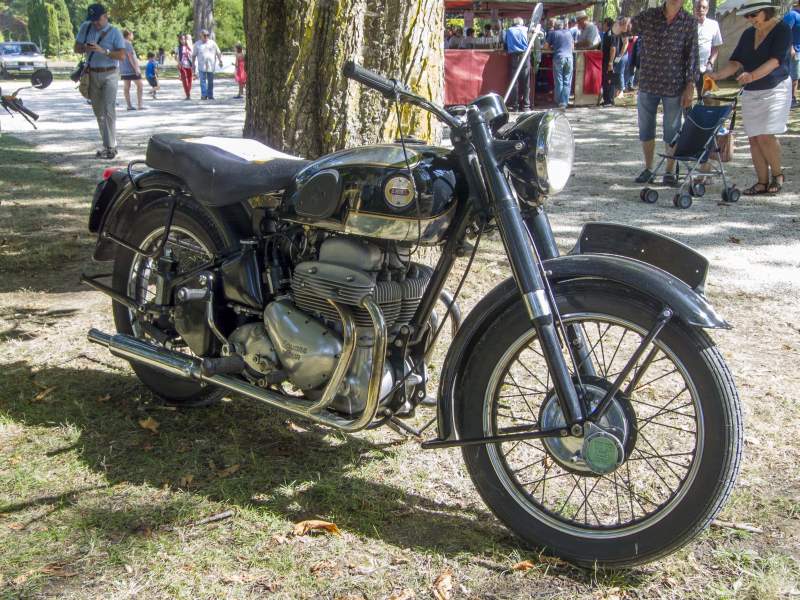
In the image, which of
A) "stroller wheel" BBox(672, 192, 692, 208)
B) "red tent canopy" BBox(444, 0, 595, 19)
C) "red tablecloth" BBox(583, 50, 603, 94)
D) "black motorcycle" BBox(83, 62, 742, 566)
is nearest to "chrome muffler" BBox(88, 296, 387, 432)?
"black motorcycle" BBox(83, 62, 742, 566)

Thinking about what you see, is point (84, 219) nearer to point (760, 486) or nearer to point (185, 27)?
point (760, 486)

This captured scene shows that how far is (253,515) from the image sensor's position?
307 cm

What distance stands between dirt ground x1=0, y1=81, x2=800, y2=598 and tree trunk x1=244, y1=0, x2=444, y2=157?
135cm

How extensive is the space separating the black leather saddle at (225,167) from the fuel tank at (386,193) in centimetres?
24

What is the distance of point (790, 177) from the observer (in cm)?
960

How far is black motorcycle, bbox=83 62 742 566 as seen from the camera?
8.43 ft

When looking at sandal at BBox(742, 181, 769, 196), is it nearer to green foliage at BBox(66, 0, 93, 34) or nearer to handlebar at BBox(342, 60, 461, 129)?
handlebar at BBox(342, 60, 461, 129)

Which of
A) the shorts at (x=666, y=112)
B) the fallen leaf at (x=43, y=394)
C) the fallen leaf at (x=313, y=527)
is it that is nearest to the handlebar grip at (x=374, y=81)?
the fallen leaf at (x=313, y=527)

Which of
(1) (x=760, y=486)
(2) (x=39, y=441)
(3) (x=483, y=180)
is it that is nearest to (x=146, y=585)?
(2) (x=39, y=441)

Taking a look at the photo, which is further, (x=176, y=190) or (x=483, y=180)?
(x=176, y=190)

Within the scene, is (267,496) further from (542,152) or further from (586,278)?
(542,152)

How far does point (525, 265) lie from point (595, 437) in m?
0.57

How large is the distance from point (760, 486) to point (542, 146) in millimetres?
1670

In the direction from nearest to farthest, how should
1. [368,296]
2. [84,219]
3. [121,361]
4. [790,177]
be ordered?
1. [368,296]
2. [121,361]
3. [84,219]
4. [790,177]
